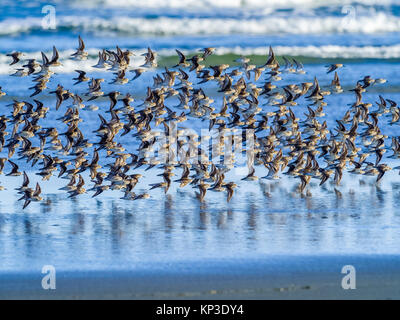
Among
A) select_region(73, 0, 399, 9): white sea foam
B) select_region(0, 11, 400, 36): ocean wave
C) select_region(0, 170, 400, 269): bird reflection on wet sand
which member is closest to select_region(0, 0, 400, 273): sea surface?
select_region(0, 170, 400, 269): bird reflection on wet sand

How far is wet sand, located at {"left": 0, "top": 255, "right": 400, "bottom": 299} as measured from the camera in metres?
8.30

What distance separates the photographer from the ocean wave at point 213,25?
25.3m

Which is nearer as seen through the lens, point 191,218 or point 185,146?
point 191,218

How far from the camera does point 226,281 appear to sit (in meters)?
8.55

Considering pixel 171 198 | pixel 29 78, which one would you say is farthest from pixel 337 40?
pixel 171 198

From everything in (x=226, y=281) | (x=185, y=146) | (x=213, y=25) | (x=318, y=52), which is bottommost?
(x=226, y=281)

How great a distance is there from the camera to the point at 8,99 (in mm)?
19422

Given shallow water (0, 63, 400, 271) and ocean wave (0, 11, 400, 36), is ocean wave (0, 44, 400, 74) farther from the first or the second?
shallow water (0, 63, 400, 271)

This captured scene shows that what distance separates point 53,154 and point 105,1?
13781 mm

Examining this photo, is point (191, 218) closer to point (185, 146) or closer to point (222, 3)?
point (185, 146)

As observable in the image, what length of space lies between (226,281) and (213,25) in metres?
18.5

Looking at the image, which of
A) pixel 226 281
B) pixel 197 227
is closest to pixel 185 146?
pixel 197 227

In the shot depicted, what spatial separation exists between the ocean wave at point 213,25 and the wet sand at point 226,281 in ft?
56.5

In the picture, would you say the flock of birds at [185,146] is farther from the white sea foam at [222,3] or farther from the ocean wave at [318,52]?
the white sea foam at [222,3]
